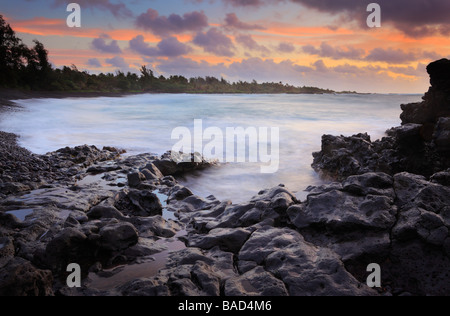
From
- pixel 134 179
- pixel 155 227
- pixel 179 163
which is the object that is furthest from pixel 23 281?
pixel 179 163

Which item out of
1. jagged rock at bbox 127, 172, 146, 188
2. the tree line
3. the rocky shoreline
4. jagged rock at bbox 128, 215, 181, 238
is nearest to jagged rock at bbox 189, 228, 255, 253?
the rocky shoreline

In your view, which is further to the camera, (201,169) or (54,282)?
(201,169)

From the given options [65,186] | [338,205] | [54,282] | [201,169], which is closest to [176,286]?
[54,282]

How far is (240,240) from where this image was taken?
3.67m

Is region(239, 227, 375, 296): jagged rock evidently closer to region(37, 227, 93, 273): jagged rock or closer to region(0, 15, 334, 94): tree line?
region(37, 227, 93, 273): jagged rock

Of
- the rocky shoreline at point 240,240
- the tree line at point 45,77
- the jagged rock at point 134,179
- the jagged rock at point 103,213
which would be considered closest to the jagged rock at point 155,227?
the rocky shoreline at point 240,240

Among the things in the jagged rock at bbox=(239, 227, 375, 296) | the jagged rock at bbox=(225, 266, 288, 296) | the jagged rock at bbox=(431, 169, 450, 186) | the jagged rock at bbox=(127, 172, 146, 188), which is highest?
the jagged rock at bbox=(431, 169, 450, 186)

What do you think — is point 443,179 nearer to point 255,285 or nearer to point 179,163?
point 255,285

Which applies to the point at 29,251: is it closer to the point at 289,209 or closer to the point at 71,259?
the point at 71,259

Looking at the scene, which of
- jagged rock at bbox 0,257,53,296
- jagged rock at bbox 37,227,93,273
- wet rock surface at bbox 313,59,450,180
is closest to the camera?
jagged rock at bbox 0,257,53,296

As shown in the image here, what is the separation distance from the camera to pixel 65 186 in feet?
19.6

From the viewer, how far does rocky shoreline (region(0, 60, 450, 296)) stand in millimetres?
2777

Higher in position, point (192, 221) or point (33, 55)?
point (33, 55)

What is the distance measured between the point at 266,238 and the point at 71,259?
213 centimetres
